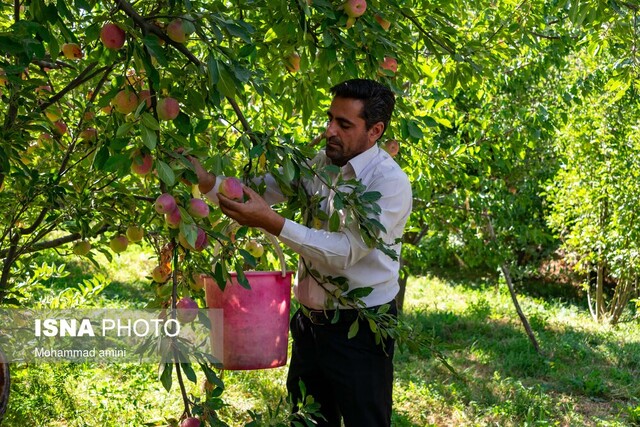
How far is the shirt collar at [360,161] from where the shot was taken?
2.45 metres

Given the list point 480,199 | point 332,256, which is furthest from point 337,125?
point 480,199

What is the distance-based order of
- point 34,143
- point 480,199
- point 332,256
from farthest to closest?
1. point 480,199
2. point 34,143
3. point 332,256

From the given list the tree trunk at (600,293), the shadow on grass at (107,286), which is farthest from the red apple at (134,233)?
the tree trunk at (600,293)

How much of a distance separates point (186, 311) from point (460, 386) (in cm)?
332

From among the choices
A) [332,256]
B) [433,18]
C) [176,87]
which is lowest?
[332,256]

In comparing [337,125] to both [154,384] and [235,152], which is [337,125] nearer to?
[235,152]

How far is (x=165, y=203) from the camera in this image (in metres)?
1.72

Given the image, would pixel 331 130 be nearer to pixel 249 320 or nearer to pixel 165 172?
pixel 249 320

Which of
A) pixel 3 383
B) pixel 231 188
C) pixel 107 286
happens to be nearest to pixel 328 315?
pixel 231 188

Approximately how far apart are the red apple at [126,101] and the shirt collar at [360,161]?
2.62 ft

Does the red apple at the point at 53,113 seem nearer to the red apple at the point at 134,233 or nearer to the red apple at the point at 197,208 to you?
the red apple at the point at 134,233

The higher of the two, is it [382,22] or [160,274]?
[382,22]

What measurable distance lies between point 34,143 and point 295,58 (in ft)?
3.89

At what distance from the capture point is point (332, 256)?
2230 mm
